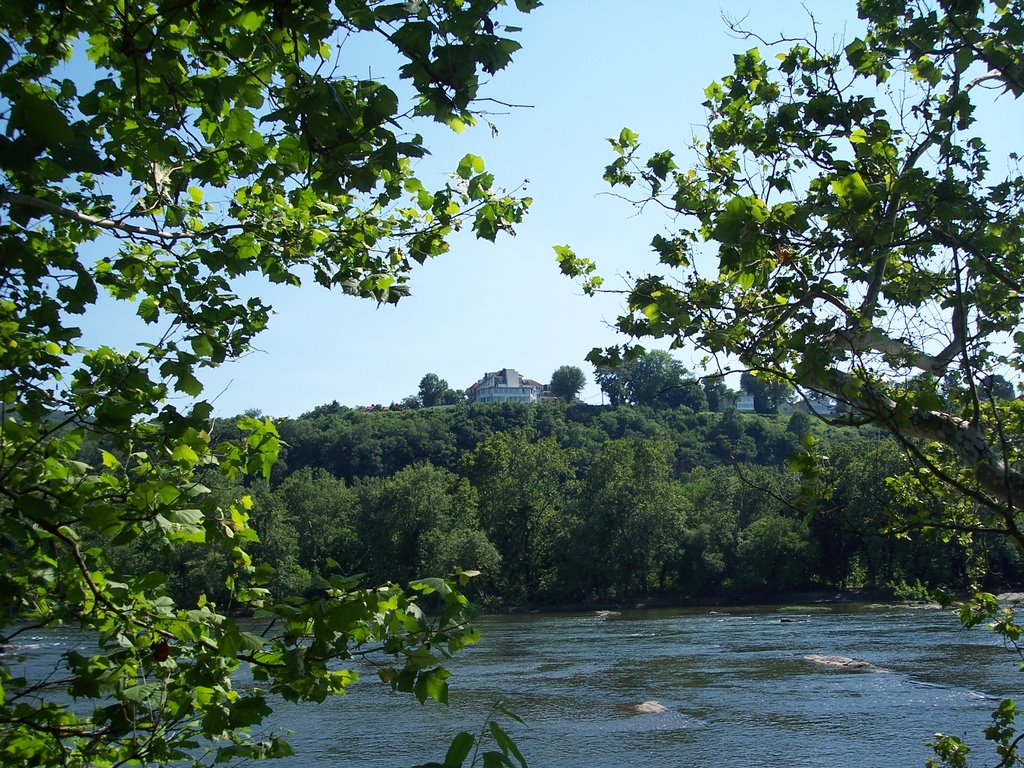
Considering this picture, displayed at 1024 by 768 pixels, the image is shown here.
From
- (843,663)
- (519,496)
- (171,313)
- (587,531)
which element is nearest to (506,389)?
(519,496)

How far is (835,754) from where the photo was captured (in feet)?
51.1

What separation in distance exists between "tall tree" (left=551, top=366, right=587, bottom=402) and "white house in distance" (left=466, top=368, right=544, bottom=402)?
30.0ft

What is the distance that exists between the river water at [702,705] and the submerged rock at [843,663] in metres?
0.31

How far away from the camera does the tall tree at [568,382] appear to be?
151375 millimetres

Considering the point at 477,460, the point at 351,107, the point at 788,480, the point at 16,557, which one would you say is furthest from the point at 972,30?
the point at 477,460

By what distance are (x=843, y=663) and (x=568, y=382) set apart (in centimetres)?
12777

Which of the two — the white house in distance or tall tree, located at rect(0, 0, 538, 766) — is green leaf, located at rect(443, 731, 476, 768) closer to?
tall tree, located at rect(0, 0, 538, 766)

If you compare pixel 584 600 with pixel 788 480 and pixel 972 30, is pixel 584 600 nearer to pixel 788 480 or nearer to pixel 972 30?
pixel 788 480

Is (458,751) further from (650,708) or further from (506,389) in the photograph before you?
(506,389)

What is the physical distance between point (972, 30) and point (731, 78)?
5.19 ft

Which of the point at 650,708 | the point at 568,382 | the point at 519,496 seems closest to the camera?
the point at 650,708

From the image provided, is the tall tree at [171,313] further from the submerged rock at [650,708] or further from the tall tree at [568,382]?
the tall tree at [568,382]

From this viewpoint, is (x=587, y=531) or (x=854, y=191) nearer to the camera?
(x=854, y=191)

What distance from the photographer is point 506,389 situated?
540 feet
